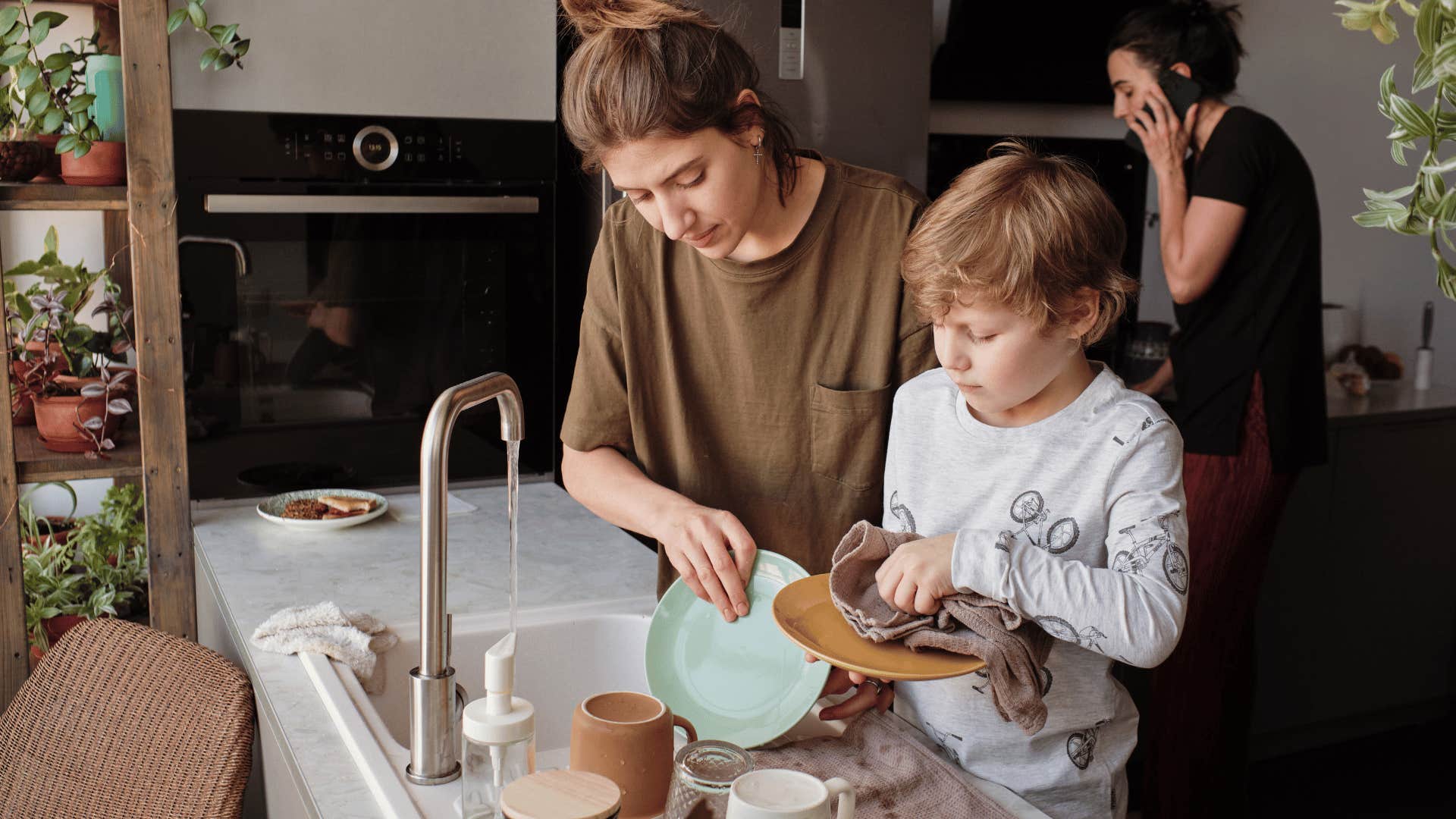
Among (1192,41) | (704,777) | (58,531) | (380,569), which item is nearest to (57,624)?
(58,531)

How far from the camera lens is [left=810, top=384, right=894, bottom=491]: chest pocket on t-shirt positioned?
1.39 meters

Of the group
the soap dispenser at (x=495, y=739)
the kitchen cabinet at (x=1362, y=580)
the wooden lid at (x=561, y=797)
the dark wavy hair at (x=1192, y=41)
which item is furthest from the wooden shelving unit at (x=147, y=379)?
the kitchen cabinet at (x=1362, y=580)

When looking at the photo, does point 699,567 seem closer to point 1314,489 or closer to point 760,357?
point 760,357

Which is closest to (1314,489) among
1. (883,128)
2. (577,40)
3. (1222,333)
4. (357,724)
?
(1222,333)

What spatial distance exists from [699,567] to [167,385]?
3.39 feet

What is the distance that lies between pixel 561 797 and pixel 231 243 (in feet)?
4.66

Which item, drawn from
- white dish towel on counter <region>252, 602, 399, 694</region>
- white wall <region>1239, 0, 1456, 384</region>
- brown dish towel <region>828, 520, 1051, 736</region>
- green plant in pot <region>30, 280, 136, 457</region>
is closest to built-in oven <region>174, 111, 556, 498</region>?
green plant in pot <region>30, 280, 136, 457</region>

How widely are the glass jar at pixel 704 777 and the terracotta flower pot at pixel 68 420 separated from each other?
1.32 m

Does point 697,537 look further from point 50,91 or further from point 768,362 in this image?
point 50,91

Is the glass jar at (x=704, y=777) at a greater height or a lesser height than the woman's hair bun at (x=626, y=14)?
lesser

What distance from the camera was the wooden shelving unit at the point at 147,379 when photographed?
174cm

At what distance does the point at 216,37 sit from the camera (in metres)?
1.84

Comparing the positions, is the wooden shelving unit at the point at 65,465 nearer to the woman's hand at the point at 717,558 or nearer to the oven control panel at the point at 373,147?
the oven control panel at the point at 373,147

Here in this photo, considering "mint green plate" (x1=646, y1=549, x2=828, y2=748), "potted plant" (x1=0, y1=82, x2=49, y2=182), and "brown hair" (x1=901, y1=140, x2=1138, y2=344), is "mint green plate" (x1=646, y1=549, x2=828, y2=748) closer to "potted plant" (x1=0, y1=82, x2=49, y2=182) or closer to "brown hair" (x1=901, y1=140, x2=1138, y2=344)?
"brown hair" (x1=901, y1=140, x2=1138, y2=344)
